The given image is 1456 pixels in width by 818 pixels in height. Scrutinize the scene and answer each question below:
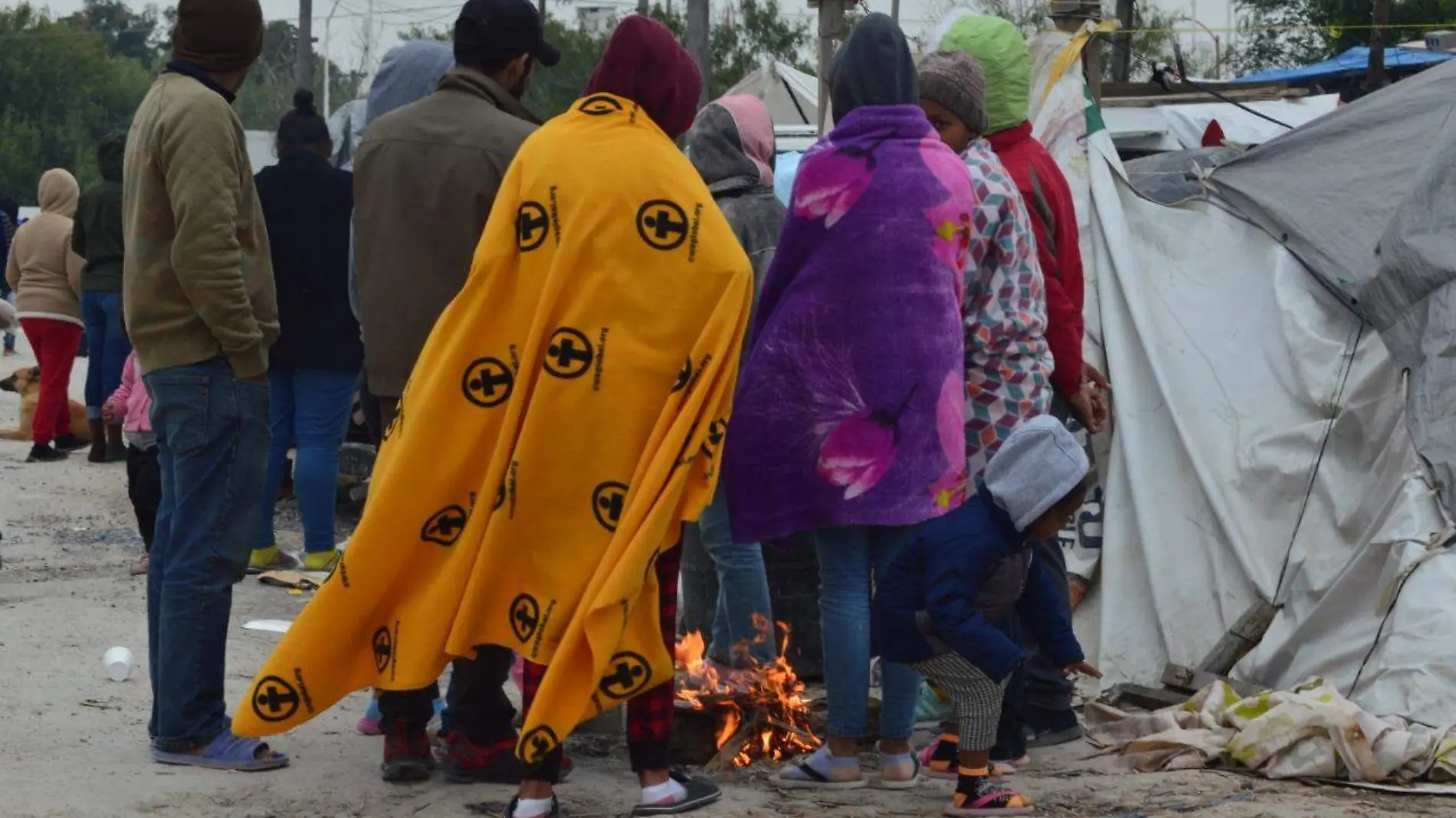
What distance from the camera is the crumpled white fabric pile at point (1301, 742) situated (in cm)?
495

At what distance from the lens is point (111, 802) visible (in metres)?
4.42

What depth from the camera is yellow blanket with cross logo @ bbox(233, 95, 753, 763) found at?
418 cm

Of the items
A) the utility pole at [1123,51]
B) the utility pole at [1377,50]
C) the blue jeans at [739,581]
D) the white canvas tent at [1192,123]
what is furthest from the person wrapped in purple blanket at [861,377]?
the utility pole at [1123,51]

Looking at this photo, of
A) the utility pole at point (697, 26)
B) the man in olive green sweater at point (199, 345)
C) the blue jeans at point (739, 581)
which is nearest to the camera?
the man in olive green sweater at point (199, 345)

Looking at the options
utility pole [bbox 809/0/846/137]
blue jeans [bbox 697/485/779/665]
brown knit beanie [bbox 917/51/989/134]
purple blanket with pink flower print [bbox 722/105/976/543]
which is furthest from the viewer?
utility pole [bbox 809/0/846/137]

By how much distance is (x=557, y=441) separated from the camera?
4.20 metres

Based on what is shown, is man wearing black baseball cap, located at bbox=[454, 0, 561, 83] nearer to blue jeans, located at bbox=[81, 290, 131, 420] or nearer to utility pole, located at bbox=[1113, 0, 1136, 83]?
blue jeans, located at bbox=[81, 290, 131, 420]

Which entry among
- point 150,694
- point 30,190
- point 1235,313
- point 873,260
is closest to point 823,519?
point 873,260

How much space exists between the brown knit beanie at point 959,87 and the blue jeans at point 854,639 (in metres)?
1.22

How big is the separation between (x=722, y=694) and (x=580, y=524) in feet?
3.60

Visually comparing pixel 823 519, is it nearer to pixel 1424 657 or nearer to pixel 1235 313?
pixel 1424 657

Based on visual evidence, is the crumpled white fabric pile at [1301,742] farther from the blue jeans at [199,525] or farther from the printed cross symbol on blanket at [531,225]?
the blue jeans at [199,525]

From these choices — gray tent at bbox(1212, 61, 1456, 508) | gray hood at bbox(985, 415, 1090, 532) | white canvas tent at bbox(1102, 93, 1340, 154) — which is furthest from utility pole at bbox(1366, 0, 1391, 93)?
gray hood at bbox(985, 415, 1090, 532)

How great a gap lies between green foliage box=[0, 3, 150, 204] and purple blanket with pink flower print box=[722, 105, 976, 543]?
178 feet
